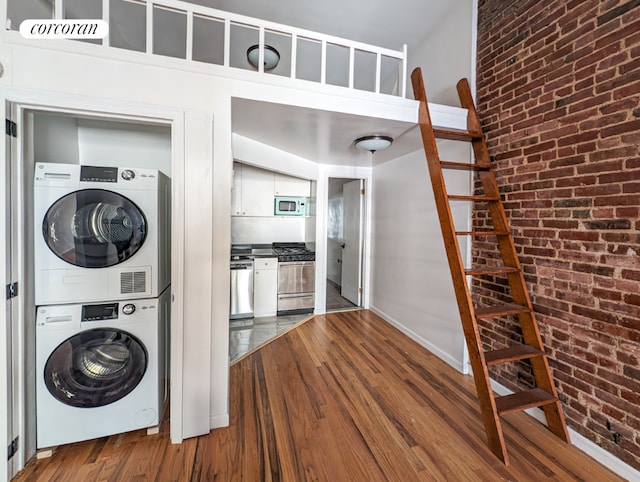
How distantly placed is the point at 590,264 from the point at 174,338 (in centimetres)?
259

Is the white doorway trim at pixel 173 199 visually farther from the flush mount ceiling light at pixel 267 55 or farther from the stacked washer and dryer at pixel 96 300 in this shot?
the flush mount ceiling light at pixel 267 55

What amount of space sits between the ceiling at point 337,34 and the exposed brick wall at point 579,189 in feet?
2.96

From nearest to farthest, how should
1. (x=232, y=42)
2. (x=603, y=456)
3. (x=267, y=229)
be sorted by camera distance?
(x=603, y=456) < (x=232, y=42) < (x=267, y=229)

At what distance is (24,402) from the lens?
60.5 inches

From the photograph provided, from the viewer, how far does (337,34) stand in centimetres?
322

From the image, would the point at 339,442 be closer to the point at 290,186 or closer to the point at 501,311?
the point at 501,311

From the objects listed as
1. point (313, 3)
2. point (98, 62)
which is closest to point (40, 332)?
point (98, 62)

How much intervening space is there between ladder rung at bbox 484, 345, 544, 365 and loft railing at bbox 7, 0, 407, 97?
6.74 feet

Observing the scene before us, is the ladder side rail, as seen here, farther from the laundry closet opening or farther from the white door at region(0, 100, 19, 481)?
the white door at region(0, 100, 19, 481)

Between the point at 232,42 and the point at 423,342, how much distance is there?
4266 mm

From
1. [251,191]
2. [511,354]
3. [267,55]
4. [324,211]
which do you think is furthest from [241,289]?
[511,354]

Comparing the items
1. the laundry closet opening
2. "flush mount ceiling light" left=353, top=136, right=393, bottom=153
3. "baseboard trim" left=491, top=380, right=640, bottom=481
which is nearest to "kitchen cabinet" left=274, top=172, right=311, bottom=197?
"flush mount ceiling light" left=353, top=136, right=393, bottom=153

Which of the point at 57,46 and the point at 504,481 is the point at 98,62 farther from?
the point at 504,481

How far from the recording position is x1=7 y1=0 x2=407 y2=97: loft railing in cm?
206
